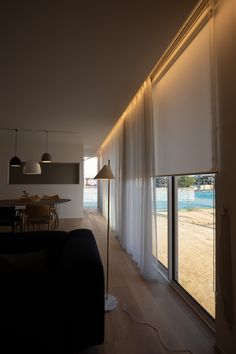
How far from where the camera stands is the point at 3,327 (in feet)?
4.80

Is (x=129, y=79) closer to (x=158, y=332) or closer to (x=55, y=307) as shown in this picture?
(x=55, y=307)

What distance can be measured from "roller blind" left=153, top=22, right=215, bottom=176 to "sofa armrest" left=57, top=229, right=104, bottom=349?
4.13 ft

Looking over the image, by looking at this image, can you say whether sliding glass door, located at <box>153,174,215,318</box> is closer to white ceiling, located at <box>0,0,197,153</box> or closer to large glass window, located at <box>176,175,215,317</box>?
large glass window, located at <box>176,175,215,317</box>

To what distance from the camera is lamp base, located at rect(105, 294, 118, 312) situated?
2416mm

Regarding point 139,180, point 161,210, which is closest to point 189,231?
point 161,210

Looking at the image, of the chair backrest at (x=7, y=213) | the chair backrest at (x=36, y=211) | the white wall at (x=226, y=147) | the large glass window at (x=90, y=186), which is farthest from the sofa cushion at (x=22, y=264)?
the large glass window at (x=90, y=186)

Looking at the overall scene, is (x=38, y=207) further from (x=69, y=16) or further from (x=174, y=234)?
(x=69, y=16)

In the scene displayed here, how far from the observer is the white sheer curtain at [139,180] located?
3146 millimetres

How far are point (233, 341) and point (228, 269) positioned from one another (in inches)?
20.2

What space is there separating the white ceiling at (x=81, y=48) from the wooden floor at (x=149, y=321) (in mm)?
2778

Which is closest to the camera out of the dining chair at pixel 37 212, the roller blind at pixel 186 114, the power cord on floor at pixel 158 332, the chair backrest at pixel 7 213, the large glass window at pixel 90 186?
the power cord on floor at pixel 158 332

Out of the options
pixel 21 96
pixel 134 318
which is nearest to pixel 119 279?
pixel 134 318

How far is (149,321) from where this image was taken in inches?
86.7

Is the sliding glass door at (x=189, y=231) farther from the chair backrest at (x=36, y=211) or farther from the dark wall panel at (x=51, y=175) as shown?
the dark wall panel at (x=51, y=175)
